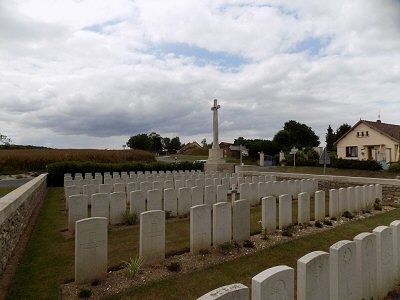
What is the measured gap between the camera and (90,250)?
5066 mm

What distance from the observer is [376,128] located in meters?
34.7

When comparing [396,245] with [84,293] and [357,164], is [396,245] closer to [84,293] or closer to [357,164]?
[84,293]

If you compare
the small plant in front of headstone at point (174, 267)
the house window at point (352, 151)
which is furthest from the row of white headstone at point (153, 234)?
the house window at point (352, 151)

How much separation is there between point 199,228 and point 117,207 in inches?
127

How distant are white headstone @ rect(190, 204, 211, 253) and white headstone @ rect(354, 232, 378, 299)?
116 inches

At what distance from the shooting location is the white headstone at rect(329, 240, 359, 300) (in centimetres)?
357

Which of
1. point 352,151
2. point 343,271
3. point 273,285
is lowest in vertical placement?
point 343,271

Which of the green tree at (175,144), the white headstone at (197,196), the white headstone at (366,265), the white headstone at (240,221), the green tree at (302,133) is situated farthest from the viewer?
the green tree at (175,144)

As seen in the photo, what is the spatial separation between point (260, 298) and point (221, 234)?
3995mm

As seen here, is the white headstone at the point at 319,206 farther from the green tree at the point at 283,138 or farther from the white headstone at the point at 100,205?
the green tree at the point at 283,138

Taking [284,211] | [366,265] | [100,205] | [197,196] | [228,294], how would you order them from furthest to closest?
[197,196], [284,211], [100,205], [366,265], [228,294]

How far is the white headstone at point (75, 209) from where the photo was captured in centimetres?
789

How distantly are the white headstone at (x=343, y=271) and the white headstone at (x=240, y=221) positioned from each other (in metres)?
3.12

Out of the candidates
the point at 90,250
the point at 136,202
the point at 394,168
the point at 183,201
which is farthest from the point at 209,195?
the point at 394,168
